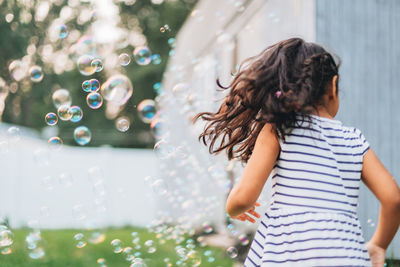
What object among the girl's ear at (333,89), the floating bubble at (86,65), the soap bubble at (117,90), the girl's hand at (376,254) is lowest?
the girl's hand at (376,254)

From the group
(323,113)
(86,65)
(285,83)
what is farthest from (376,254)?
(86,65)

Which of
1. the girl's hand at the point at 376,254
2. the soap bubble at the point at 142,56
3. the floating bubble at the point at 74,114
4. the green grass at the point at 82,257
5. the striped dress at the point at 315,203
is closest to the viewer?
the striped dress at the point at 315,203

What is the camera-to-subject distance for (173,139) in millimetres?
9594

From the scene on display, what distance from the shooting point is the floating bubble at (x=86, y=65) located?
10.9ft

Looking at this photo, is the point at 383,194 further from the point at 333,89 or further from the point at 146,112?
the point at 146,112

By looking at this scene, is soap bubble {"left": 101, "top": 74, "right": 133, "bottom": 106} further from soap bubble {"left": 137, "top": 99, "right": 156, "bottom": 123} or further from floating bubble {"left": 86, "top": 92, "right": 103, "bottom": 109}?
soap bubble {"left": 137, "top": 99, "right": 156, "bottom": 123}

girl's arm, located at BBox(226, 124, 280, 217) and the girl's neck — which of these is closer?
girl's arm, located at BBox(226, 124, 280, 217)

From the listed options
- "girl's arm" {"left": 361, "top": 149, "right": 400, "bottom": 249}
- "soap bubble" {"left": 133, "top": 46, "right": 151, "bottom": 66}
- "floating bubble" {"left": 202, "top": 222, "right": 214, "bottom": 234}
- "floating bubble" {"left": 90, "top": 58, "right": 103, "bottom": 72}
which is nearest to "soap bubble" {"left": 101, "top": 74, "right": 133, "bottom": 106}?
"floating bubble" {"left": 90, "top": 58, "right": 103, "bottom": 72}

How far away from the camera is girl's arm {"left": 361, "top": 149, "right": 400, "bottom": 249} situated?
57.5 inches

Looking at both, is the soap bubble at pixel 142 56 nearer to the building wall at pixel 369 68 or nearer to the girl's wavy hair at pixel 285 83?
the building wall at pixel 369 68

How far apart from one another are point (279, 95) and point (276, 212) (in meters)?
0.35

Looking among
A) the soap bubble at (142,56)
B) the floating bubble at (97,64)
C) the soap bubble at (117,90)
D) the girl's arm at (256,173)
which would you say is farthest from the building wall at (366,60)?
the girl's arm at (256,173)

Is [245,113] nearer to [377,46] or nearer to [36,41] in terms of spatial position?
[377,46]

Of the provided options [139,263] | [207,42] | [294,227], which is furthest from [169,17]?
[294,227]
